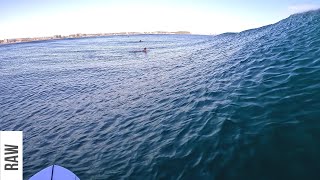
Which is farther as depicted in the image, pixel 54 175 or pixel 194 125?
pixel 194 125

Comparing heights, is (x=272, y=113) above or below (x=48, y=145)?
above

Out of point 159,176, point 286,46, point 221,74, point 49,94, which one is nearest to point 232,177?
point 159,176

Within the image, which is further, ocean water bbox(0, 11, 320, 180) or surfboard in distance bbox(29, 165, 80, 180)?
ocean water bbox(0, 11, 320, 180)

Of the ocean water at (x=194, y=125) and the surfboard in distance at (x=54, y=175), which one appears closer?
the surfboard in distance at (x=54, y=175)

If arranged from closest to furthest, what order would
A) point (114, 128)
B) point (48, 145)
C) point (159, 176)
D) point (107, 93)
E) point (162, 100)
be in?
point (159, 176) < point (48, 145) < point (114, 128) < point (162, 100) < point (107, 93)

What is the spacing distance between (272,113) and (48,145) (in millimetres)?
12737

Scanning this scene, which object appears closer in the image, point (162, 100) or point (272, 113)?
point (272, 113)

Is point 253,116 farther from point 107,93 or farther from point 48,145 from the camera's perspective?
point 107,93

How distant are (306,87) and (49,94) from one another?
24067 mm

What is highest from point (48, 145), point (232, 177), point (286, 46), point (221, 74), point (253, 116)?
point (286, 46)

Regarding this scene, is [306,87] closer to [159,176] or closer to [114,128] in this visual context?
[159,176]

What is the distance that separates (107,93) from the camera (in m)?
25.6

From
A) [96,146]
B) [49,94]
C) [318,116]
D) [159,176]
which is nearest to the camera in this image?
[159,176]

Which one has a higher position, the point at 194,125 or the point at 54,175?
the point at 194,125
